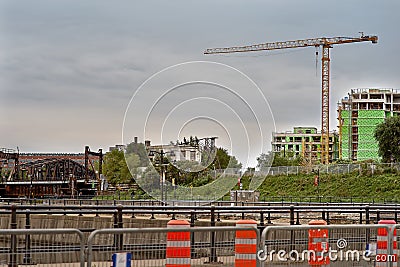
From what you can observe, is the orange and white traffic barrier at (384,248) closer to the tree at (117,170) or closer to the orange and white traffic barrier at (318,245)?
the orange and white traffic barrier at (318,245)

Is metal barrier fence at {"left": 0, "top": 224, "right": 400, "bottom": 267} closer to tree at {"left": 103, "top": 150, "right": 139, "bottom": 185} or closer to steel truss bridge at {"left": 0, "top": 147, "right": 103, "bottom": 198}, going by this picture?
steel truss bridge at {"left": 0, "top": 147, "right": 103, "bottom": 198}

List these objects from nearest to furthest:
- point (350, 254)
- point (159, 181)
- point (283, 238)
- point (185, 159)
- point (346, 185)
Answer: point (283, 238)
point (350, 254)
point (185, 159)
point (159, 181)
point (346, 185)

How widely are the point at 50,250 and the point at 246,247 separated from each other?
115 inches

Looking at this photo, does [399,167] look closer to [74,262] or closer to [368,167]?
[368,167]

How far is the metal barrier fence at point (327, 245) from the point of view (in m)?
12.2

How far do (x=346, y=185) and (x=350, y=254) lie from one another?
8744 cm

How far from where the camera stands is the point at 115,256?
35.8 feet

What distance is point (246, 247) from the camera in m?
12.1

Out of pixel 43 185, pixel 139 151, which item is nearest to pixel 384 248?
pixel 139 151

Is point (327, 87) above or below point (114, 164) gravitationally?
above

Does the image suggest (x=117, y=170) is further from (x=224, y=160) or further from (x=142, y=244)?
(x=142, y=244)

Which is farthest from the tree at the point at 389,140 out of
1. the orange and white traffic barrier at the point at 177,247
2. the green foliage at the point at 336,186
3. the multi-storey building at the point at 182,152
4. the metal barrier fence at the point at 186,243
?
the orange and white traffic barrier at the point at 177,247

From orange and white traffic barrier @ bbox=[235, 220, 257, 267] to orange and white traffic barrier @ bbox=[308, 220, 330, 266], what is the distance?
1375 millimetres

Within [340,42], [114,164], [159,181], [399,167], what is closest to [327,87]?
[340,42]
